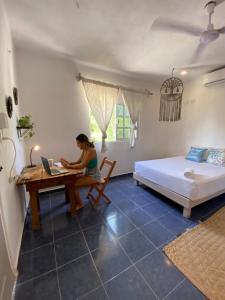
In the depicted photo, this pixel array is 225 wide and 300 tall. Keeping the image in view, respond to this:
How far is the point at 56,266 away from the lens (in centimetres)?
133

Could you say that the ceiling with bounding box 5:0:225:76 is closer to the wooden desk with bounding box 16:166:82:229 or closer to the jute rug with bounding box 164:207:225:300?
the wooden desk with bounding box 16:166:82:229

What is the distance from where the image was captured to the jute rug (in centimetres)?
118

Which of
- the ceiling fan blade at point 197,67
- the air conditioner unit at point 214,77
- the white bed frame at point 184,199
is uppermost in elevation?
the ceiling fan blade at point 197,67

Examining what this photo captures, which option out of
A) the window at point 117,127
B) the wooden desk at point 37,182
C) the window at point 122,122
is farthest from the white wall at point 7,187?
the window at point 122,122

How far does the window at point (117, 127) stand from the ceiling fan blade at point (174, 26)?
1913 millimetres

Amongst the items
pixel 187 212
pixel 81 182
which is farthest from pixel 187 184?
pixel 81 182

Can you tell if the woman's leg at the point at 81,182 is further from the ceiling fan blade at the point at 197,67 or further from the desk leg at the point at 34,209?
the ceiling fan blade at the point at 197,67

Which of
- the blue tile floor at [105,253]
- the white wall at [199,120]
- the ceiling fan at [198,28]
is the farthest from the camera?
the white wall at [199,120]

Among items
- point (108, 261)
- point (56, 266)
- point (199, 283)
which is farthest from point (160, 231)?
point (56, 266)

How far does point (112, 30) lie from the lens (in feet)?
6.02

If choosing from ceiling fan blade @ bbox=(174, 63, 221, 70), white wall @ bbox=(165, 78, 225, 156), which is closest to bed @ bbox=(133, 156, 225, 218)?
white wall @ bbox=(165, 78, 225, 156)

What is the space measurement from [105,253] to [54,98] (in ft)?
8.46

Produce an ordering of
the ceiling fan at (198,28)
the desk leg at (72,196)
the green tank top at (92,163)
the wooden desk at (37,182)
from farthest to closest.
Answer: the green tank top at (92,163), the desk leg at (72,196), the wooden desk at (37,182), the ceiling fan at (198,28)

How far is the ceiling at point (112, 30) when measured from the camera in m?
1.47
